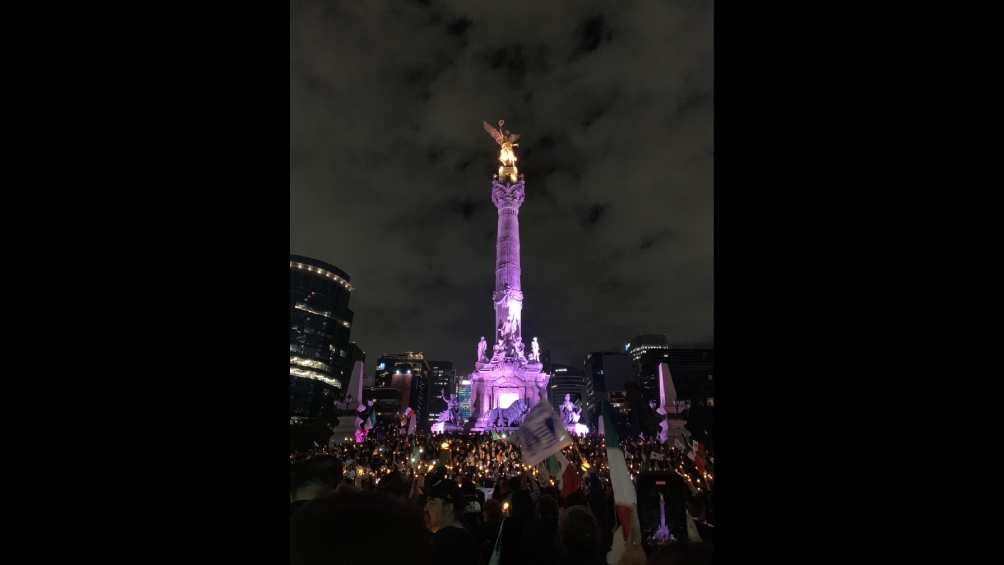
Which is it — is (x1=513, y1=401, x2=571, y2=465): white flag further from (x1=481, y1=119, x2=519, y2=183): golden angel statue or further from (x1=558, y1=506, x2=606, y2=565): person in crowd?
(x1=481, y1=119, x2=519, y2=183): golden angel statue

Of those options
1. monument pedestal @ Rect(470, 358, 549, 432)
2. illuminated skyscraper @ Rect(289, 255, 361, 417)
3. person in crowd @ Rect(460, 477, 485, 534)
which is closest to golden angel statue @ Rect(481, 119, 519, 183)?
monument pedestal @ Rect(470, 358, 549, 432)

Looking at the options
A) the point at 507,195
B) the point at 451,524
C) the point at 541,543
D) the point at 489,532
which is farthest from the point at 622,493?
the point at 507,195

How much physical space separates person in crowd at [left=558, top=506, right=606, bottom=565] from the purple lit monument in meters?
46.3

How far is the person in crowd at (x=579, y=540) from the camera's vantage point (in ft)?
15.5

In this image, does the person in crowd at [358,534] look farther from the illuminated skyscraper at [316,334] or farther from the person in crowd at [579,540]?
the illuminated skyscraper at [316,334]

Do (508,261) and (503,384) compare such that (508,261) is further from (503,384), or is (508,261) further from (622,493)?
(622,493)

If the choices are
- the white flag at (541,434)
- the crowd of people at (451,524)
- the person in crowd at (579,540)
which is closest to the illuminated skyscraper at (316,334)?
the white flag at (541,434)

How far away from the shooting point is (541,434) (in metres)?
9.74
